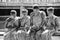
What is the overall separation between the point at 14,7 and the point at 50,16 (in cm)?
362

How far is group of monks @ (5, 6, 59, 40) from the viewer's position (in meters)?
3.54

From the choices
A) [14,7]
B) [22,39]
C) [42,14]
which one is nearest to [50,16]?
[42,14]

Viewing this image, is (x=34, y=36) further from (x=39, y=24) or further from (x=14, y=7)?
(x=14, y=7)

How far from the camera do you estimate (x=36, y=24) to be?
11.8 feet

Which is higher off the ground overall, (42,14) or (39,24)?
(42,14)

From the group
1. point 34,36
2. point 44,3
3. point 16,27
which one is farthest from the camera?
point 44,3

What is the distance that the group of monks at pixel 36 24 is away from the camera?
3.54 m

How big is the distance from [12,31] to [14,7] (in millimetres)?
3419

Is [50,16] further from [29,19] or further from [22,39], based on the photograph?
[22,39]

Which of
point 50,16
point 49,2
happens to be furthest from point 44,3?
point 50,16

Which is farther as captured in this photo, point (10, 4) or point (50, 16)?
point (10, 4)

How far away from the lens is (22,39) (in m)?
3.68

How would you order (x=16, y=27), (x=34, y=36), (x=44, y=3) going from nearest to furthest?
1. (x=34, y=36)
2. (x=16, y=27)
3. (x=44, y=3)

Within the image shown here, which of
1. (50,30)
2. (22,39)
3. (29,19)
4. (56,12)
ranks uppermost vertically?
(29,19)
